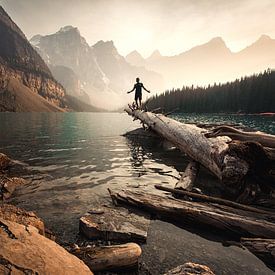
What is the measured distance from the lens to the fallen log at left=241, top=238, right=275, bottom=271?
160 inches

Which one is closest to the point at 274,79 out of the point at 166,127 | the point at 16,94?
the point at 166,127

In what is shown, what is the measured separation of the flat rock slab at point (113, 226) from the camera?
15.2 ft

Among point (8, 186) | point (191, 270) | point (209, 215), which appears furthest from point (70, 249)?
point (8, 186)

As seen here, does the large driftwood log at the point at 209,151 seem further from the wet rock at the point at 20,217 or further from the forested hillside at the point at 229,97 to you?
the forested hillside at the point at 229,97

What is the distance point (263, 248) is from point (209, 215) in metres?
1.20

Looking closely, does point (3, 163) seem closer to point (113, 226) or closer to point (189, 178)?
point (113, 226)

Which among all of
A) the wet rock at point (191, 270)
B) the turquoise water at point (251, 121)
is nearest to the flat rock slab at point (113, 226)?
the wet rock at point (191, 270)

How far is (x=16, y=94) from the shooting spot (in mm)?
190625

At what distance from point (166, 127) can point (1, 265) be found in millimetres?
12014

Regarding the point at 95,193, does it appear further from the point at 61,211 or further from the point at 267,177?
the point at 267,177

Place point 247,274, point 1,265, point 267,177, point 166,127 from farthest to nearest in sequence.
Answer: point 166,127
point 267,177
point 247,274
point 1,265

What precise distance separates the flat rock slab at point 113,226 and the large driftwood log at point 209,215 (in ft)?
1.61

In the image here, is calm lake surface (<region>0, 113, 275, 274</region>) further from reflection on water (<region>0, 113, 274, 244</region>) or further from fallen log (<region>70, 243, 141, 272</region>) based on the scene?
fallen log (<region>70, 243, 141, 272</region>)

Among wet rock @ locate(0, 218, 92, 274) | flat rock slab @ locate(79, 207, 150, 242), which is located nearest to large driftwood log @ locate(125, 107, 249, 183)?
flat rock slab @ locate(79, 207, 150, 242)
